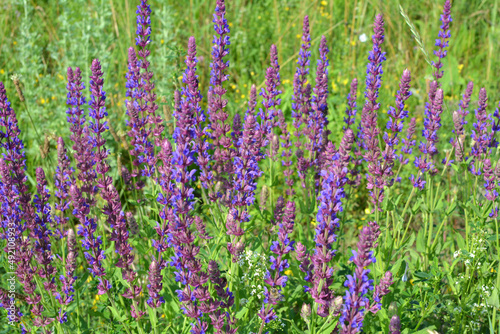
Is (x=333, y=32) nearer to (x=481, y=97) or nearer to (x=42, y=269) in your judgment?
(x=481, y=97)

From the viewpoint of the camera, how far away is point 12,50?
7.80m

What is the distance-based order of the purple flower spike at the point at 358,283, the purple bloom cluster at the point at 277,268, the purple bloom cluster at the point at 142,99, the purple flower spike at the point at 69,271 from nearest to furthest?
the purple flower spike at the point at 358,283 → the purple bloom cluster at the point at 277,268 → the purple flower spike at the point at 69,271 → the purple bloom cluster at the point at 142,99

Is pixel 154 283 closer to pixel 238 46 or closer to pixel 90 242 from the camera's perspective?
pixel 90 242

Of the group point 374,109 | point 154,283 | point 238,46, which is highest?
point 238,46

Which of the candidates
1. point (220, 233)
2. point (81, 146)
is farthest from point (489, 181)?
point (81, 146)

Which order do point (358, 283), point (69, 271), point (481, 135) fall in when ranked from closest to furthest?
point (358, 283) < point (69, 271) < point (481, 135)

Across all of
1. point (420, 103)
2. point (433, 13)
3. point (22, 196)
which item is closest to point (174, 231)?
point (22, 196)

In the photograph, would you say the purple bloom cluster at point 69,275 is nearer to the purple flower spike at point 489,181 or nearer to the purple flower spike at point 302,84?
the purple flower spike at point 302,84

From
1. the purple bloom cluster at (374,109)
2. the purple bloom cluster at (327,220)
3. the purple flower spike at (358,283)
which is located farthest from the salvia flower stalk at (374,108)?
the purple flower spike at (358,283)

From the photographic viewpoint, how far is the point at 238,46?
7832mm

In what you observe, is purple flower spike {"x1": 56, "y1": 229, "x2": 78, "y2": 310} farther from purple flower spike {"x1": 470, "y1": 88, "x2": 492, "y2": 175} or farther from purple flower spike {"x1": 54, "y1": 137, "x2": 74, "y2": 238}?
purple flower spike {"x1": 470, "y1": 88, "x2": 492, "y2": 175}

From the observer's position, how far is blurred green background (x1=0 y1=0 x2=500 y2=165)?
21.7 ft

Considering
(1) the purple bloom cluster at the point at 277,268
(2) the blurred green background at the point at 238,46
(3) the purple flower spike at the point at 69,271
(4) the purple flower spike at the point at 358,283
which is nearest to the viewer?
(4) the purple flower spike at the point at 358,283

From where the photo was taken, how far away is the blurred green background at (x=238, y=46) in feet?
21.7
